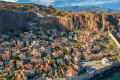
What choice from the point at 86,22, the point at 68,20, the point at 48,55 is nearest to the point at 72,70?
the point at 48,55

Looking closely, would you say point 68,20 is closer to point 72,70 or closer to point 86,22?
point 86,22

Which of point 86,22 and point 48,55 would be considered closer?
point 48,55

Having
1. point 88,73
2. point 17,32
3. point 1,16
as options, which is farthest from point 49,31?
point 88,73

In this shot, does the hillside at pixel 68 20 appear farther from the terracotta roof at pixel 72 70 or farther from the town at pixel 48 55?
the terracotta roof at pixel 72 70

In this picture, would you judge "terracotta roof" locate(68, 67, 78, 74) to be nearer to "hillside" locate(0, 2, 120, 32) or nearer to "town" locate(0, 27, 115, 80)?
"town" locate(0, 27, 115, 80)

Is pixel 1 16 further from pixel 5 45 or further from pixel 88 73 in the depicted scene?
pixel 88 73

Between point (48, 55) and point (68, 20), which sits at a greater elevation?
point (68, 20)

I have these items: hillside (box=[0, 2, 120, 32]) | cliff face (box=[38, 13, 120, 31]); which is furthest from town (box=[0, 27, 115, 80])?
hillside (box=[0, 2, 120, 32])

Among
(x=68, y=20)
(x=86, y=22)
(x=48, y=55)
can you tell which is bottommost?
(x=48, y=55)

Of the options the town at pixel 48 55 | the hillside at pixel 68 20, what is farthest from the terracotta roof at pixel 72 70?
the hillside at pixel 68 20
